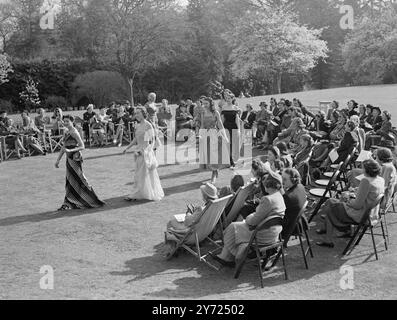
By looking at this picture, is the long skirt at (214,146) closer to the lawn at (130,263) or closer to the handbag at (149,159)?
the lawn at (130,263)

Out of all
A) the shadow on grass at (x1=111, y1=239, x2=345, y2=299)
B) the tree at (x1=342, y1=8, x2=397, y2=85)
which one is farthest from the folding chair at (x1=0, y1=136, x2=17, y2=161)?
the tree at (x1=342, y1=8, x2=397, y2=85)

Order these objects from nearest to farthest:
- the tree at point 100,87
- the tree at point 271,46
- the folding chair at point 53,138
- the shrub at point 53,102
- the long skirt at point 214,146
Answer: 1. the long skirt at point 214,146
2. the folding chair at point 53,138
3. the shrub at point 53,102
4. the tree at point 100,87
5. the tree at point 271,46

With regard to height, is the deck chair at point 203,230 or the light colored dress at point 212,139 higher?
the light colored dress at point 212,139

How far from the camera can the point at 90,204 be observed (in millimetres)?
10070

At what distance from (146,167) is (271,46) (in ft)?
90.5

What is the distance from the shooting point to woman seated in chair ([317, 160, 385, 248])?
6.71 m

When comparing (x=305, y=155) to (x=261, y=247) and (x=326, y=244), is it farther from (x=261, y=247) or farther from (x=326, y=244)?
(x=261, y=247)

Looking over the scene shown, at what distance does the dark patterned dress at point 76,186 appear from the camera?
984 centimetres

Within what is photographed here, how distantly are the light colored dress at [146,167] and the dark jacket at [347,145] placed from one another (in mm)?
3818

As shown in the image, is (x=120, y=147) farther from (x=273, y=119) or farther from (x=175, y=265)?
(x=175, y=265)

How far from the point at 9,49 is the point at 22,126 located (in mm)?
28145

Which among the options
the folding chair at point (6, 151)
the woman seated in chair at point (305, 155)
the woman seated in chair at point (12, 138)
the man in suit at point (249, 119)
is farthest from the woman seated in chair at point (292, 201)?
the folding chair at point (6, 151)

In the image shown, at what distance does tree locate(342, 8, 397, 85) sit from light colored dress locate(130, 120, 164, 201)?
2874 centimetres
